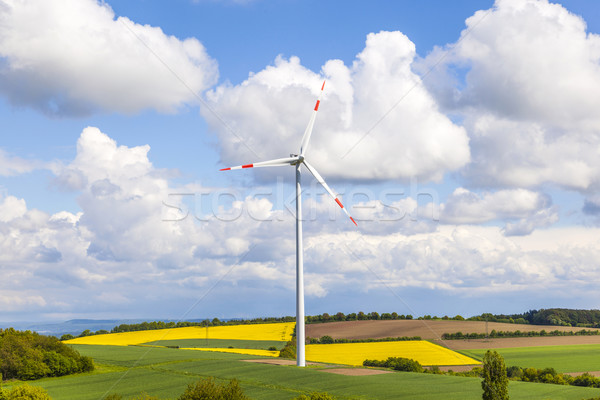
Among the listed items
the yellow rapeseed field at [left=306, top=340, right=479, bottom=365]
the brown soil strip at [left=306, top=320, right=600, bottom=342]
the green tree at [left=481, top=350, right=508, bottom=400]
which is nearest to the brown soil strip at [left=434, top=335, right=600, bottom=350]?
the yellow rapeseed field at [left=306, top=340, right=479, bottom=365]

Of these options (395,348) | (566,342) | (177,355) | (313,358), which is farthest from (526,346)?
(177,355)

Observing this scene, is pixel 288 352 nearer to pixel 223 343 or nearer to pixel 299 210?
pixel 223 343

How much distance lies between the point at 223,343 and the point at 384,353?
106 feet

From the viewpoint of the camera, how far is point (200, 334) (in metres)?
117

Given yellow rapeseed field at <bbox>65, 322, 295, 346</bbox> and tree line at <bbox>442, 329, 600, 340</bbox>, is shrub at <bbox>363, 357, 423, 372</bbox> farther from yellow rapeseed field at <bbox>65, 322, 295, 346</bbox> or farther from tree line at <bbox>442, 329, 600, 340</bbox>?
yellow rapeseed field at <bbox>65, 322, 295, 346</bbox>

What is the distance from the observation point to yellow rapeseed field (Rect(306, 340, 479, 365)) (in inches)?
3031

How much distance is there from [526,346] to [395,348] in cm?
2357

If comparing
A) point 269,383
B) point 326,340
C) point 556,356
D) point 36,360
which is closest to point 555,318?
point 556,356

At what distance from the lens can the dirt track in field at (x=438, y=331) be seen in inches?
3787

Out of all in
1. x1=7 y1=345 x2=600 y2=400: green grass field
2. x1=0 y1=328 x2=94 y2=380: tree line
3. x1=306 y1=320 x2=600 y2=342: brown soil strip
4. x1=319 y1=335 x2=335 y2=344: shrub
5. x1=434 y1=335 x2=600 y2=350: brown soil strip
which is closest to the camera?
x1=7 y1=345 x2=600 y2=400: green grass field

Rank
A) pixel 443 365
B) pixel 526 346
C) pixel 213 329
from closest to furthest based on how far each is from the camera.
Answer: pixel 443 365 → pixel 526 346 → pixel 213 329

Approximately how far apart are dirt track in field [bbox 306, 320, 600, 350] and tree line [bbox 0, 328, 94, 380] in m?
47.5

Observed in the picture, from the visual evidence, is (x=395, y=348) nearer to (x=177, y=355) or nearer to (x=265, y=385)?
(x=177, y=355)

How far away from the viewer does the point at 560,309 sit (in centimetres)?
12850
